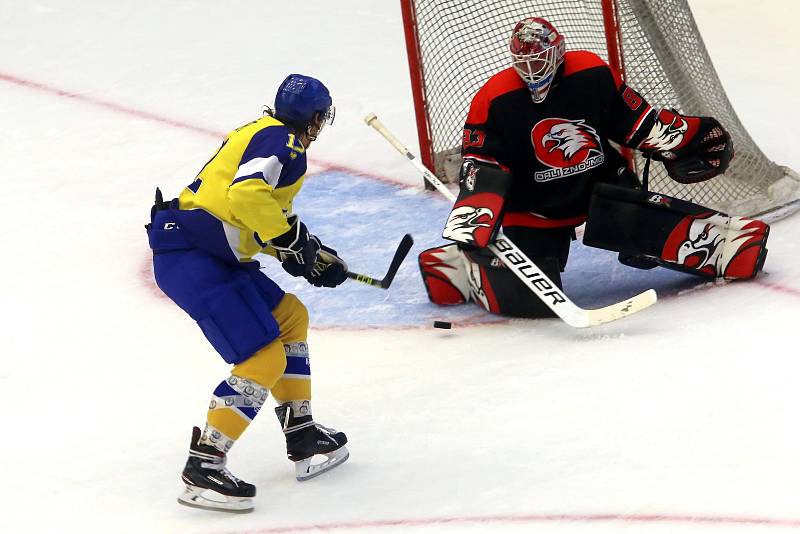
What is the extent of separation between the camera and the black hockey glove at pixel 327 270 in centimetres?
364

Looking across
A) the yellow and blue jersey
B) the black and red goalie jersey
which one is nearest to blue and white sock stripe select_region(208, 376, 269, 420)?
the yellow and blue jersey

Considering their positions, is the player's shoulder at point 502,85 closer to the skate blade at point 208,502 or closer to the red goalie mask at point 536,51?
the red goalie mask at point 536,51

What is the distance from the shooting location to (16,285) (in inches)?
196

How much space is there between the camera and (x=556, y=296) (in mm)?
4211

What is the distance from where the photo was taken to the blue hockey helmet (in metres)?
3.29

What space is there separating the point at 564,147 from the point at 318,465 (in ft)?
4.82

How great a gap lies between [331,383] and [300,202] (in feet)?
5.83

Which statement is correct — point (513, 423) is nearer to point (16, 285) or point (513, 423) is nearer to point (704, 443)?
point (704, 443)

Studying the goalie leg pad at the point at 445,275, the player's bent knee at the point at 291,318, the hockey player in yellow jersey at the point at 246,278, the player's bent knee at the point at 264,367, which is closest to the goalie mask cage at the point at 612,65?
the goalie leg pad at the point at 445,275

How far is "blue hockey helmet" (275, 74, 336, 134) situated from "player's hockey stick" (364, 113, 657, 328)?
3.75 ft

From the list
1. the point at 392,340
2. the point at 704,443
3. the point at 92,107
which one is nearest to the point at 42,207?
the point at 92,107

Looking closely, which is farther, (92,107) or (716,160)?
(92,107)

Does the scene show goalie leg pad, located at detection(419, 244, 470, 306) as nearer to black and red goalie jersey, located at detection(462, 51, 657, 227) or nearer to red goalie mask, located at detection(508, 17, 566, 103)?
black and red goalie jersey, located at detection(462, 51, 657, 227)

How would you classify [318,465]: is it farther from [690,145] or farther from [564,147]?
[690,145]
